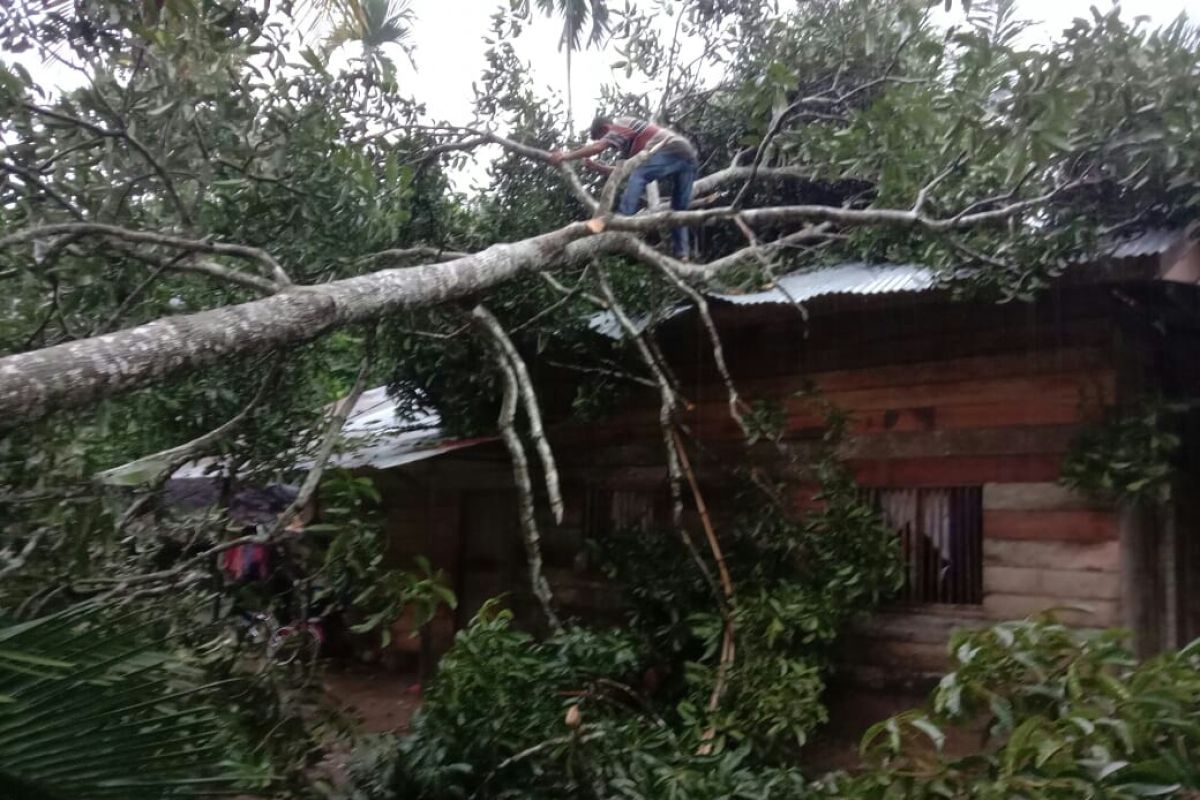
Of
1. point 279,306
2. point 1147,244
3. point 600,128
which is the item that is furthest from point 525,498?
point 1147,244

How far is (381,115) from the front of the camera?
21.1 ft

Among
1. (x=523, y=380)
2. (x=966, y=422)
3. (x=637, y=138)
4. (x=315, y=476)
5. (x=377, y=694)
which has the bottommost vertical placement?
(x=377, y=694)

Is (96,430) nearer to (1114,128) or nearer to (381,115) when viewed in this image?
(381,115)

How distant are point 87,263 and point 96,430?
2.48 ft

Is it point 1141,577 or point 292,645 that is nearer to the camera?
point 292,645

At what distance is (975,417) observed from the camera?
5410mm

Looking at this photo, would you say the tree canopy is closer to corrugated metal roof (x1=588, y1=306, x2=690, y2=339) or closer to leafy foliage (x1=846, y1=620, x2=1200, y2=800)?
corrugated metal roof (x1=588, y1=306, x2=690, y2=339)

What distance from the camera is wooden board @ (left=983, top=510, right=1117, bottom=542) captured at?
4906 mm

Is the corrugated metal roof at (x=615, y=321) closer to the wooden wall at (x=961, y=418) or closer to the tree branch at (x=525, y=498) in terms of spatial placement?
the wooden wall at (x=961, y=418)

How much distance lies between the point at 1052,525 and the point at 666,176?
3027 millimetres

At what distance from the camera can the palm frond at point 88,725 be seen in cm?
191

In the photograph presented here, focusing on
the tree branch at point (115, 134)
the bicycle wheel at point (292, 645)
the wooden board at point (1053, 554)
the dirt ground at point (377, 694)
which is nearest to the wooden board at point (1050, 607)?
the wooden board at point (1053, 554)

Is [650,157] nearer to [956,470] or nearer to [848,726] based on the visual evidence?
[956,470]

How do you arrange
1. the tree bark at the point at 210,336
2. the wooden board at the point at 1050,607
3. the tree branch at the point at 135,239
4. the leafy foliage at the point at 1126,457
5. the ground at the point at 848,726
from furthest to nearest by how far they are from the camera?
the ground at the point at 848,726, the wooden board at the point at 1050,607, the leafy foliage at the point at 1126,457, the tree branch at the point at 135,239, the tree bark at the point at 210,336
